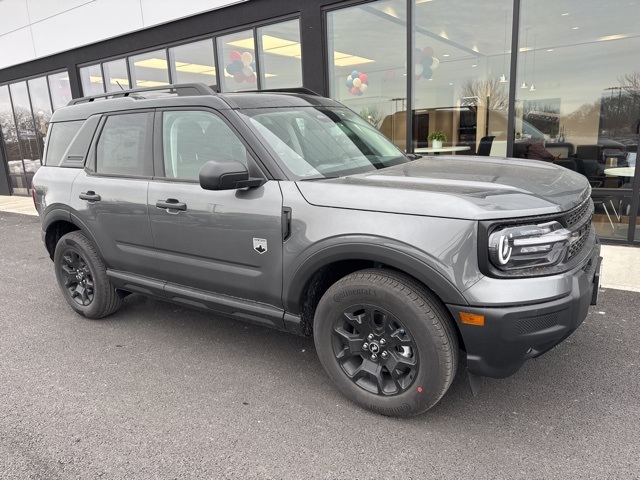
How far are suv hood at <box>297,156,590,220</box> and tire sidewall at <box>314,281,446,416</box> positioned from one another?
463 millimetres

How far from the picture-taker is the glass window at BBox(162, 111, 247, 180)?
316 centimetres

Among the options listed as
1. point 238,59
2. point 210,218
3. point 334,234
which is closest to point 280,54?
point 238,59

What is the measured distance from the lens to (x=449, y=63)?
26.8 ft

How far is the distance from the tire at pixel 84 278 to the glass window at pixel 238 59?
6.27 m

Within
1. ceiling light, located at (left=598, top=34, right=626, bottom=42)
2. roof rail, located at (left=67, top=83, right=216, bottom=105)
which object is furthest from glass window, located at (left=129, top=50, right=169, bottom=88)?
ceiling light, located at (left=598, top=34, right=626, bottom=42)

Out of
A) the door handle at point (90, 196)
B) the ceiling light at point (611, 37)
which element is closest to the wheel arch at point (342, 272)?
the door handle at point (90, 196)

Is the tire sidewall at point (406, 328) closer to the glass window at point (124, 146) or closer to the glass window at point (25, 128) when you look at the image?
the glass window at point (124, 146)

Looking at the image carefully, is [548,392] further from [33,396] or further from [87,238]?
[87,238]

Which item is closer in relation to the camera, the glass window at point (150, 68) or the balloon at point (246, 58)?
the balloon at point (246, 58)

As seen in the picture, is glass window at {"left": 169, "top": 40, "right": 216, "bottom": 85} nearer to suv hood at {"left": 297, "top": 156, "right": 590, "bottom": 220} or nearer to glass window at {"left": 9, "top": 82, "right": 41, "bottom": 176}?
glass window at {"left": 9, "top": 82, "right": 41, "bottom": 176}

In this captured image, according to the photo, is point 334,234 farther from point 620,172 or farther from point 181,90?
point 620,172

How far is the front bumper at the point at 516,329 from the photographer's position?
7.31ft

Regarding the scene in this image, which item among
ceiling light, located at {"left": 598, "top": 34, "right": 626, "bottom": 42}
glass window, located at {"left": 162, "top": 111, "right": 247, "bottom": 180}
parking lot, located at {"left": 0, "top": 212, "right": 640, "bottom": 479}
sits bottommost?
parking lot, located at {"left": 0, "top": 212, "right": 640, "bottom": 479}

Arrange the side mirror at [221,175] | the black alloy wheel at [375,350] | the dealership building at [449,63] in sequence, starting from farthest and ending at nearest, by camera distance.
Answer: the dealership building at [449,63], the side mirror at [221,175], the black alloy wheel at [375,350]
